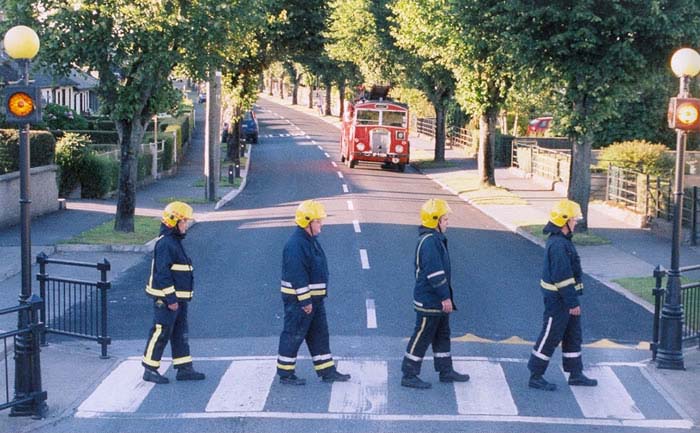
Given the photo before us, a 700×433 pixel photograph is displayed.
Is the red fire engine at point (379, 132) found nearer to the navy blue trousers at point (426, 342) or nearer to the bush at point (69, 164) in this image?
the bush at point (69, 164)

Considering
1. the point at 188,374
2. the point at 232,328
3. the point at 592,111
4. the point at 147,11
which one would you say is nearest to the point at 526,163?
the point at 592,111

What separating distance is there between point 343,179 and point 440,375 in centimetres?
2947

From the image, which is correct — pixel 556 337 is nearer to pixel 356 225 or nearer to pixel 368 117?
pixel 356 225

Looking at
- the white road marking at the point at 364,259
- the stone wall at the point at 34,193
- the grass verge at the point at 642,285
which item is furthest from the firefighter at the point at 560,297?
the stone wall at the point at 34,193

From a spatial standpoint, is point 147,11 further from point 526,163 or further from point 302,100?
point 302,100

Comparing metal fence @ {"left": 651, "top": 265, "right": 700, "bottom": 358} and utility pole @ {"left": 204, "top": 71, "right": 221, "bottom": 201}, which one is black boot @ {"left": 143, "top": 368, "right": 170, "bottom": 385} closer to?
metal fence @ {"left": 651, "top": 265, "right": 700, "bottom": 358}

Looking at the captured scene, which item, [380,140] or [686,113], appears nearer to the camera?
[686,113]

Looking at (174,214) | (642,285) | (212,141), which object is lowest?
(642,285)

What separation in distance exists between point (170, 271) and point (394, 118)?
113ft

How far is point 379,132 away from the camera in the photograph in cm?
4438

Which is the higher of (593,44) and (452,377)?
(593,44)

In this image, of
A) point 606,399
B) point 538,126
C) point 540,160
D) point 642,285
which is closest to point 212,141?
point 540,160

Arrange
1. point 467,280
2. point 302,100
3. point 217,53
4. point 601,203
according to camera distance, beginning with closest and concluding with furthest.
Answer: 1. point 467,280
2. point 217,53
3. point 601,203
4. point 302,100

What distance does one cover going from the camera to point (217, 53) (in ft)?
78.5
